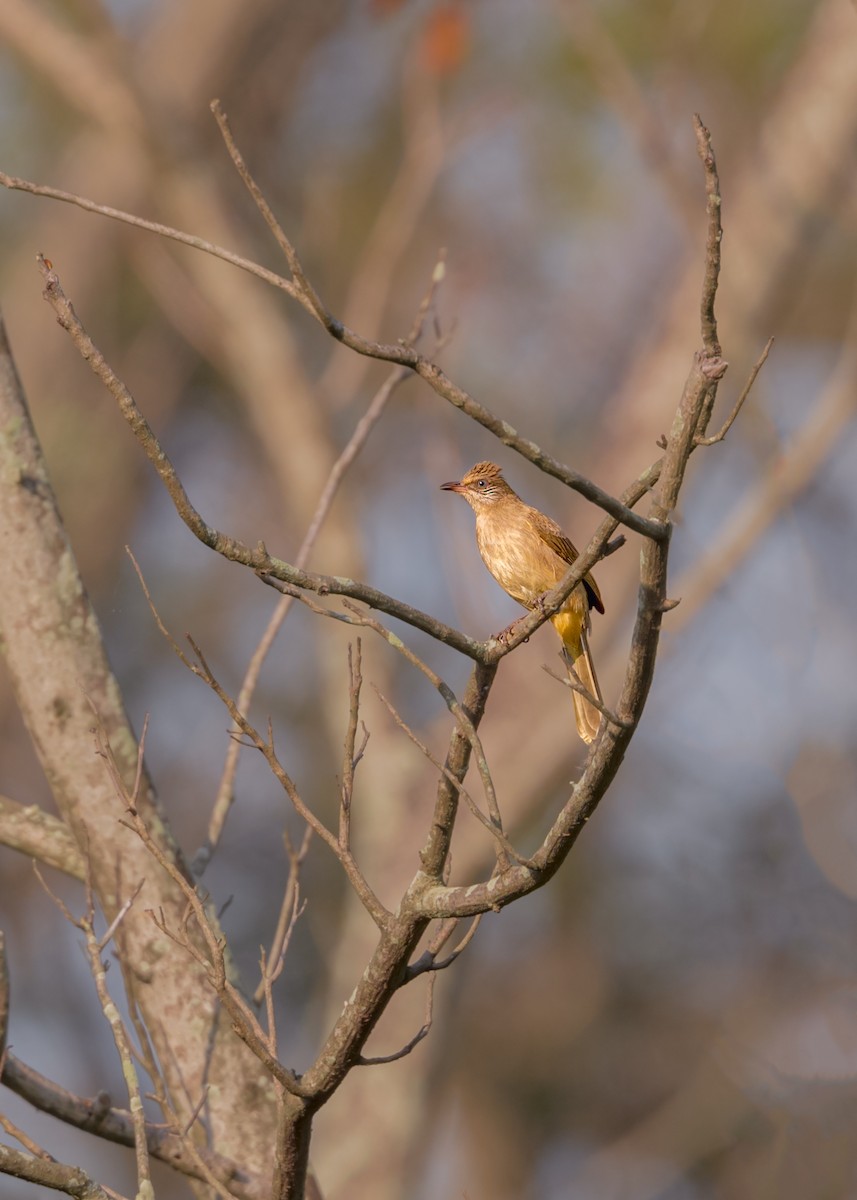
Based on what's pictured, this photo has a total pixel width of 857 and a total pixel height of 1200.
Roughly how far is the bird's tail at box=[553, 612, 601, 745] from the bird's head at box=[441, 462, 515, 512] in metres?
0.55

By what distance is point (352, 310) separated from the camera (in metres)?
8.69

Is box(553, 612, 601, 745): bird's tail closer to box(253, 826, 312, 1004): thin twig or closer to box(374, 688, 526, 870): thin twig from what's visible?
box(253, 826, 312, 1004): thin twig

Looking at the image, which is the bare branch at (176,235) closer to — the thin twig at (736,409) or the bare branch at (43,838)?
the thin twig at (736,409)

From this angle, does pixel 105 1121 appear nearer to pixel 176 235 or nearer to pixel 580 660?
pixel 176 235

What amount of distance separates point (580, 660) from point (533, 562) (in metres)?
0.34

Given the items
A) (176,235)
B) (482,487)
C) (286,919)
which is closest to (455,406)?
(176,235)

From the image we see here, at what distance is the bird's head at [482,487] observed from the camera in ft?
15.5

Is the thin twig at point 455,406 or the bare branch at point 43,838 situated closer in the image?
the thin twig at point 455,406

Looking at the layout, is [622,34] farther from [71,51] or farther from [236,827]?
[236,827]

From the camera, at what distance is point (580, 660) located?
4.41 meters

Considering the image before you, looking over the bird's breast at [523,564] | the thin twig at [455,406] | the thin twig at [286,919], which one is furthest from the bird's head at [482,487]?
the thin twig at [455,406]

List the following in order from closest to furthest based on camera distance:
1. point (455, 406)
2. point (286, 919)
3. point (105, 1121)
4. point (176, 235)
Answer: point (455, 406) → point (176, 235) → point (105, 1121) → point (286, 919)

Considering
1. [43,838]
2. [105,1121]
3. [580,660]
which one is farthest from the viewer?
[580,660]

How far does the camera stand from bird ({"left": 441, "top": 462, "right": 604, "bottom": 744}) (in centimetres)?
428
